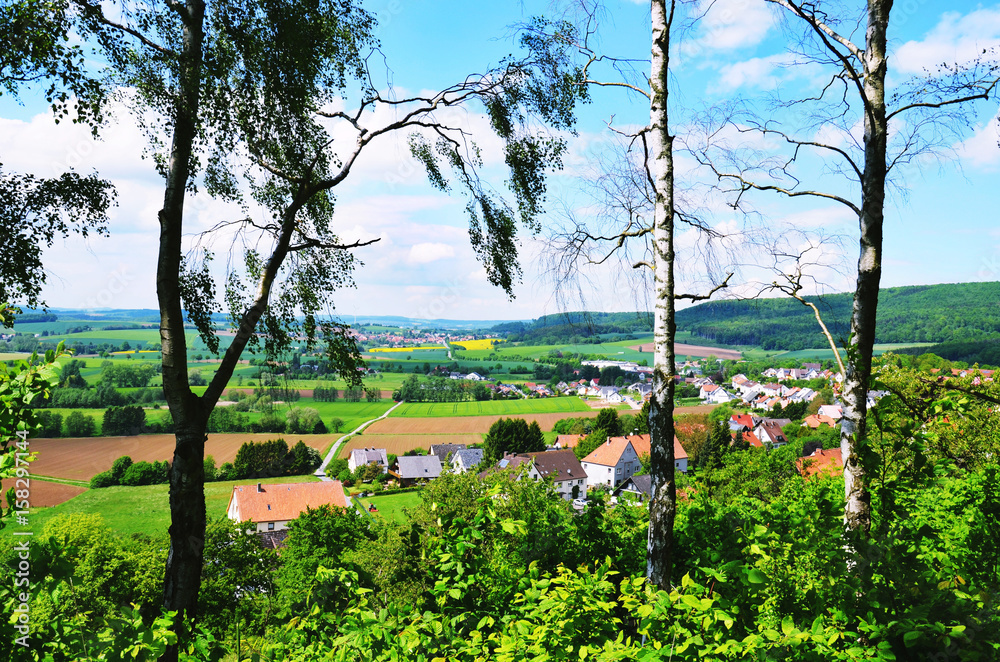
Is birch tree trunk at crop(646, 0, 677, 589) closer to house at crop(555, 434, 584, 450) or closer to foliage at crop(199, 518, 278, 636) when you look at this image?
foliage at crop(199, 518, 278, 636)

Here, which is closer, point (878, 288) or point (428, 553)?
point (428, 553)

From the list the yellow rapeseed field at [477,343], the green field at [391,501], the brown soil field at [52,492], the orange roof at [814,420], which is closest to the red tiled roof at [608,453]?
the green field at [391,501]

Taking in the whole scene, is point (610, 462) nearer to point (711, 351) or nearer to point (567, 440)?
point (567, 440)

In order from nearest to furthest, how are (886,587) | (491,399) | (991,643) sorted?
(991,643) → (886,587) → (491,399)

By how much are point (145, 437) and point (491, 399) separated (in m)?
48.2

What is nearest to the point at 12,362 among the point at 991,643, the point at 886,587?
the point at 886,587

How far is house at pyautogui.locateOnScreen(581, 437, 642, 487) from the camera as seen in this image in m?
51.3

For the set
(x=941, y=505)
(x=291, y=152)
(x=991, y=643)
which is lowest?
(x=941, y=505)

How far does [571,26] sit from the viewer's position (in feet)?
18.7

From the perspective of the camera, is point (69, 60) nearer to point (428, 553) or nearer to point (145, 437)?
point (428, 553)

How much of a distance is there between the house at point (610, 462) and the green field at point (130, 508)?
109 ft

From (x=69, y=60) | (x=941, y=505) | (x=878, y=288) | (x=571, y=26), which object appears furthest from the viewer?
(x=941, y=505)

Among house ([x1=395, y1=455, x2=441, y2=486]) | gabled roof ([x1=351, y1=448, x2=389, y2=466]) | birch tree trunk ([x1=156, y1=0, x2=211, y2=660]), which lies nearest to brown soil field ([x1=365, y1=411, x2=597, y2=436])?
gabled roof ([x1=351, y1=448, x2=389, y2=466])

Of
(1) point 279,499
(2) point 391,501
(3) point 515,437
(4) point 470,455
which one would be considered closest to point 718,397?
(3) point 515,437
